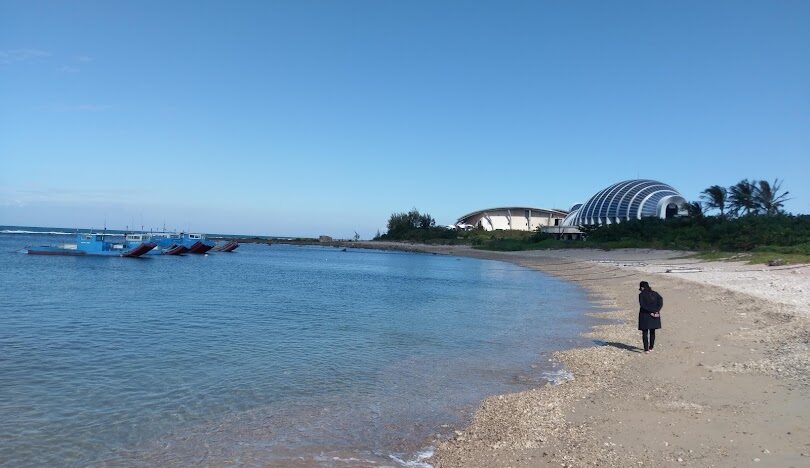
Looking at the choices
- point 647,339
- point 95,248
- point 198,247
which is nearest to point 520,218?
point 198,247

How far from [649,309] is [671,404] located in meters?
4.64

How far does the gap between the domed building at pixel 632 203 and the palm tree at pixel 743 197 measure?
14656 mm

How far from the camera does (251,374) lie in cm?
1210

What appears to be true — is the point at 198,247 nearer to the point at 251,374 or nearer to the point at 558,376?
the point at 251,374

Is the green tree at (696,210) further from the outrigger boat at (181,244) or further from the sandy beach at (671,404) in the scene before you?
the outrigger boat at (181,244)

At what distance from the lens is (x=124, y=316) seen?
2092cm

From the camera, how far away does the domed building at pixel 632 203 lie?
92000 millimetres

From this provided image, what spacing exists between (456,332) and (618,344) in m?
5.11

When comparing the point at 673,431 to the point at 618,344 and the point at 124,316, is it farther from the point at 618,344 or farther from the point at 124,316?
the point at 124,316

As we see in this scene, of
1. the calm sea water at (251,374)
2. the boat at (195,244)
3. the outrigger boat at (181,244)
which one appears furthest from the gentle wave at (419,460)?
the boat at (195,244)

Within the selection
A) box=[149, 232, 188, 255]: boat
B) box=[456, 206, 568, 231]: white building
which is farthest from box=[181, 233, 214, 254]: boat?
box=[456, 206, 568, 231]: white building

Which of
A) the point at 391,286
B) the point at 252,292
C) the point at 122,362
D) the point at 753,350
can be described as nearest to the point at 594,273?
the point at 391,286

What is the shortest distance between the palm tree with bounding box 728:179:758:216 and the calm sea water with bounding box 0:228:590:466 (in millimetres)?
59161

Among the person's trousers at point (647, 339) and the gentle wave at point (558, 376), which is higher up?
the person's trousers at point (647, 339)
